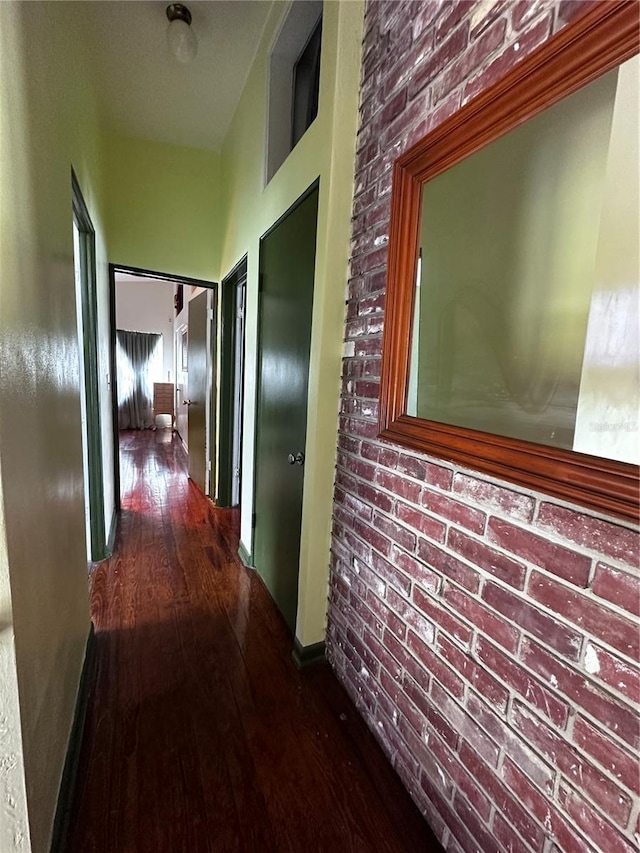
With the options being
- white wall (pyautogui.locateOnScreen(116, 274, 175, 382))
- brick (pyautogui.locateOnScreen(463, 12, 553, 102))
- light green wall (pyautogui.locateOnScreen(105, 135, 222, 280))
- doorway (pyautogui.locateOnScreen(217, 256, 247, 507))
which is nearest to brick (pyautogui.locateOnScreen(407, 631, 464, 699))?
brick (pyautogui.locateOnScreen(463, 12, 553, 102))

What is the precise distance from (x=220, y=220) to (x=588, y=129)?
3.16 meters

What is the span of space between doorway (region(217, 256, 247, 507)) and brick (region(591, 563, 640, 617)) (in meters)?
2.92

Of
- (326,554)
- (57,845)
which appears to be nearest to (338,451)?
(326,554)

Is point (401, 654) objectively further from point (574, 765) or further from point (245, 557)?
point (245, 557)

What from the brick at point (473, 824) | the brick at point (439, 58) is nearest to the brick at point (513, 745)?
the brick at point (473, 824)

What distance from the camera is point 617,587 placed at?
2.21 ft

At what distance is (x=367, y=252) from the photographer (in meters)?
1.44

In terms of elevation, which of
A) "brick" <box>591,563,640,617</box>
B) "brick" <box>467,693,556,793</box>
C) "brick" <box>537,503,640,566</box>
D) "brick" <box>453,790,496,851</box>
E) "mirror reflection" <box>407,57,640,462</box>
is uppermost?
"mirror reflection" <box>407,57,640,462</box>

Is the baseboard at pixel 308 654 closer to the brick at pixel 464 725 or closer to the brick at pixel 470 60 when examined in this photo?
the brick at pixel 464 725

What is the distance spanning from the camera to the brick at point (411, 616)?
1118 millimetres

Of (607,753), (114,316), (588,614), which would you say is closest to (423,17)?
(588,614)

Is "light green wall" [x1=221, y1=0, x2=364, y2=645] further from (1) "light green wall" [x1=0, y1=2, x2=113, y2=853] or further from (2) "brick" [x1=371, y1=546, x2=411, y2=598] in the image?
(1) "light green wall" [x1=0, y1=2, x2=113, y2=853]

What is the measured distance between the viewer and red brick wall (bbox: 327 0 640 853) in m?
0.70

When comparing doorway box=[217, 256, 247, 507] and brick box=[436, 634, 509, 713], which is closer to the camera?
brick box=[436, 634, 509, 713]
